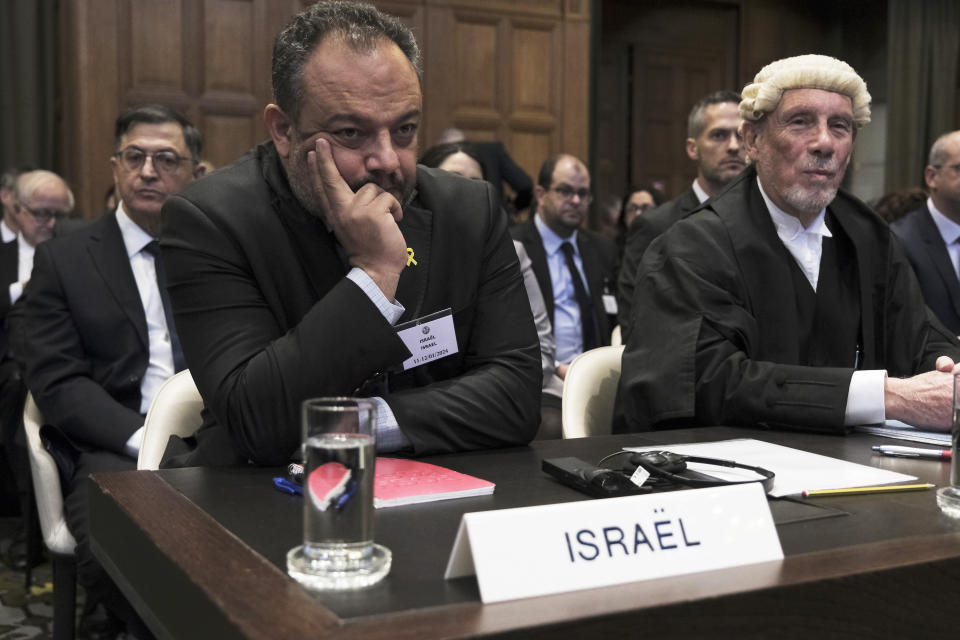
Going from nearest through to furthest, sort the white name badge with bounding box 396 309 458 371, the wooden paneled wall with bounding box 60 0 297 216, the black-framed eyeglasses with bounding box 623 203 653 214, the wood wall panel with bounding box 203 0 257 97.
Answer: the white name badge with bounding box 396 309 458 371, the wooden paneled wall with bounding box 60 0 297 216, the black-framed eyeglasses with bounding box 623 203 653 214, the wood wall panel with bounding box 203 0 257 97

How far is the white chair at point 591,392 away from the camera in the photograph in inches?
83.2

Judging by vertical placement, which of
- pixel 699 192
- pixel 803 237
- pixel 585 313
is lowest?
pixel 585 313

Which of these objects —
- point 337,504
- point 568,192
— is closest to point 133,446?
point 337,504

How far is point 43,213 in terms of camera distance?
5168mm

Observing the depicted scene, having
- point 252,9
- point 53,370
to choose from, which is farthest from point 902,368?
point 252,9

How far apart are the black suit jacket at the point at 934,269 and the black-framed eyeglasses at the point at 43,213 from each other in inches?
161

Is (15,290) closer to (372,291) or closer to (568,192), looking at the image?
(568,192)

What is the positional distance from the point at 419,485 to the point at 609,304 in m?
3.53

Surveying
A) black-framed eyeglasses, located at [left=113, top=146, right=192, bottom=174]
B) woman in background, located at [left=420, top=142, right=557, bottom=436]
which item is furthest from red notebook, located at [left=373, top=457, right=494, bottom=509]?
woman in background, located at [left=420, top=142, right=557, bottom=436]

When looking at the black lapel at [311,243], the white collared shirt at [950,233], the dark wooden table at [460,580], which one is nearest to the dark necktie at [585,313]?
the white collared shirt at [950,233]

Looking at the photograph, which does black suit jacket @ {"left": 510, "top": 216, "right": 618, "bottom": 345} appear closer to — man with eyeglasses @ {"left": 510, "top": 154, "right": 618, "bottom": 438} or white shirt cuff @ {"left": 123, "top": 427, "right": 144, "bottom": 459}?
man with eyeglasses @ {"left": 510, "top": 154, "right": 618, "bottom": 438}

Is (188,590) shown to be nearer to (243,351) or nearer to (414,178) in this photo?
(243,351)

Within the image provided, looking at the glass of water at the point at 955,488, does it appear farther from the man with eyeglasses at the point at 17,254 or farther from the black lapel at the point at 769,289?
the man with eyeglasses at the point at 17,254

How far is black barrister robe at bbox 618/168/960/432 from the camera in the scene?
1.83 m
